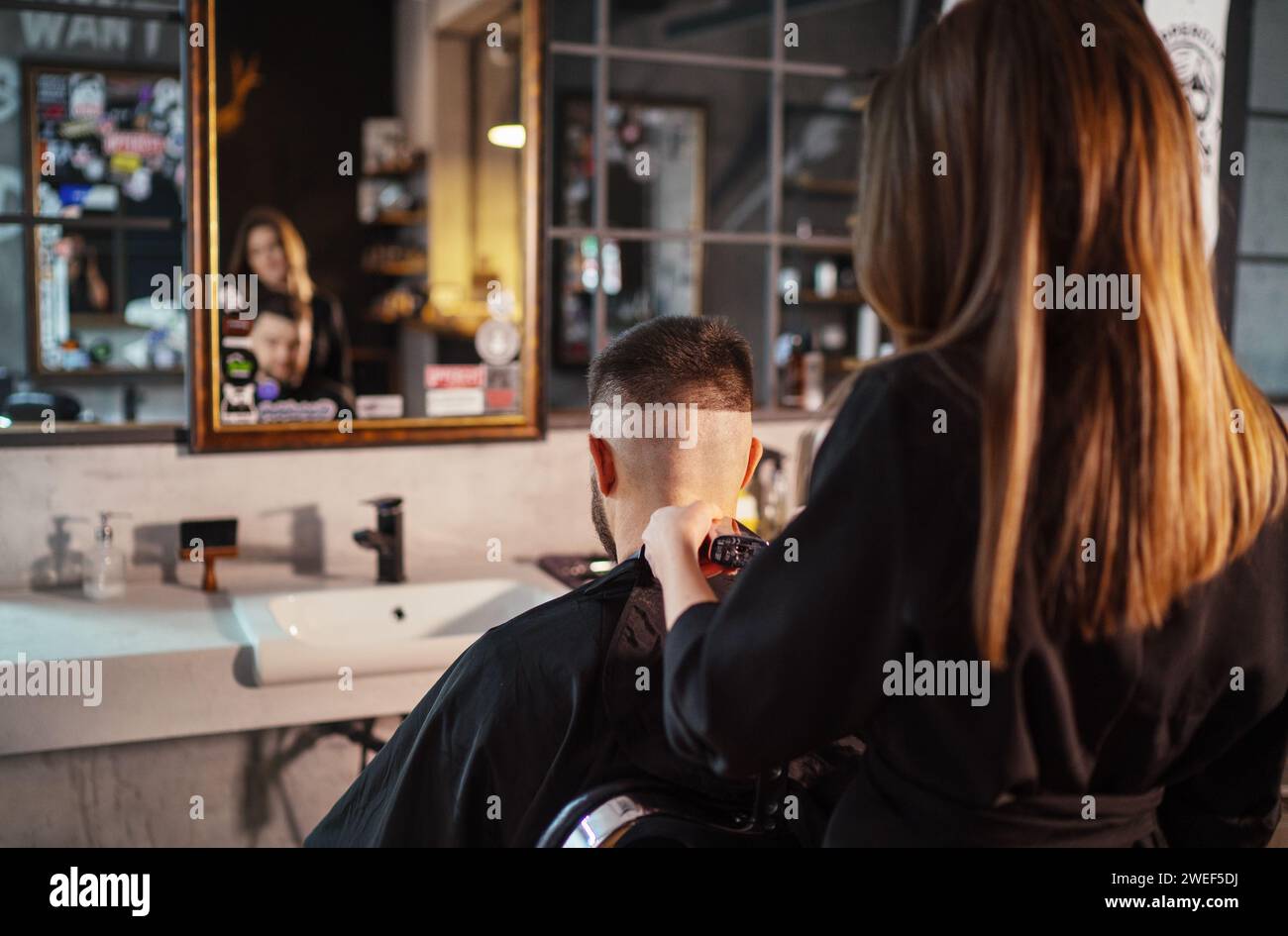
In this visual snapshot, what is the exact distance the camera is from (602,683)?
1312 millimetres

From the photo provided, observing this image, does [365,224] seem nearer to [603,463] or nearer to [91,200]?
[91,200]

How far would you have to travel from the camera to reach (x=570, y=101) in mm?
5773

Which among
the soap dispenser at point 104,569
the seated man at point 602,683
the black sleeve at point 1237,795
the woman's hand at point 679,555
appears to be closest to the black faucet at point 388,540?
the soap dispenser at point 104,569

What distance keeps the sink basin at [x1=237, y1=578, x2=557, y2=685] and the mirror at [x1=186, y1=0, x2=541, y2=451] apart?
0.38 metres

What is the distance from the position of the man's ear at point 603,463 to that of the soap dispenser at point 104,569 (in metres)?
1.32

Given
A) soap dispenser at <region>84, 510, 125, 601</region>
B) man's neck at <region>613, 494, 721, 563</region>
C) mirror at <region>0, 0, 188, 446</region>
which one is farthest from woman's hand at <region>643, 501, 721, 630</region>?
mirror at <region>0, 0, 188, 446</region>

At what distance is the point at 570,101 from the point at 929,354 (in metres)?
5.26

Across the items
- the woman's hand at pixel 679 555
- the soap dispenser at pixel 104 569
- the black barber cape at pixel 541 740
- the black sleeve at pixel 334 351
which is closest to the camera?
the woman's hand at pixel 679 555

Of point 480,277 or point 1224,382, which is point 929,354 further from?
point 480,277

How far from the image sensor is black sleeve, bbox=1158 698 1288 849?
102 centimetres

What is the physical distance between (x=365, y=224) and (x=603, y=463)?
16.3 ft

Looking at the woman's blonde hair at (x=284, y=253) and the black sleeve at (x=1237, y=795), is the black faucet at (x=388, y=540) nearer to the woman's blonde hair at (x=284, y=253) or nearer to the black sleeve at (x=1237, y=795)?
the woman's blonde hair at (x=284, y=253)

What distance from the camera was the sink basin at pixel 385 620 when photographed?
2115 mm

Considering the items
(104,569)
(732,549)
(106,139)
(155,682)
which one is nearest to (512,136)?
(104,569)
